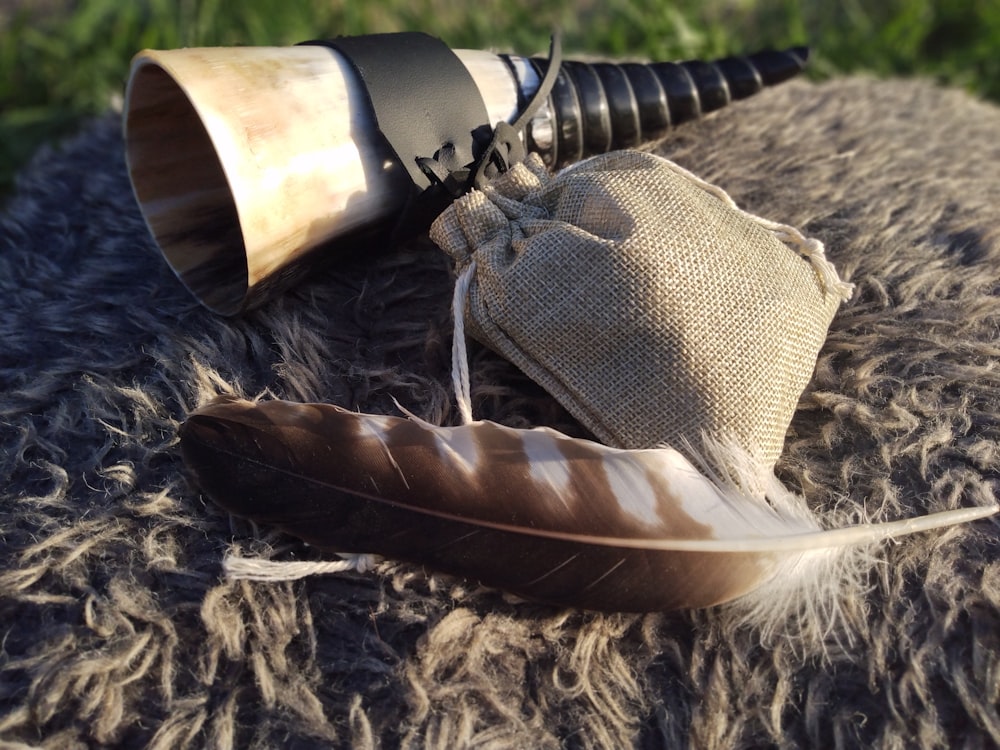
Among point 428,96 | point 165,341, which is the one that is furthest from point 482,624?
point 428,96

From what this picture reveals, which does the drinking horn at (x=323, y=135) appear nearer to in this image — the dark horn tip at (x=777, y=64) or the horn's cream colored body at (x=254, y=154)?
the horn's cream colored body at (x=254, y=154)

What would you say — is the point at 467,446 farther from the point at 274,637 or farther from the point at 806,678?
the point at 806,678

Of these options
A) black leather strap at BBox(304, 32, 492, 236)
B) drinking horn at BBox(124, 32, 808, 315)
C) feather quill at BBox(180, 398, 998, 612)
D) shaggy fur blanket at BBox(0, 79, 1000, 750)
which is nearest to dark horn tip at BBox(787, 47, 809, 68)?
drinking horn at BBox(124, 32, 808, 315)

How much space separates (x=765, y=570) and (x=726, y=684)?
0.45 feet

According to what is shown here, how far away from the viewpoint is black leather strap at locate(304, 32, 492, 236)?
1.22 metres

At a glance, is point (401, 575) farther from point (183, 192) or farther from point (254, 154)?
point (183, 192)

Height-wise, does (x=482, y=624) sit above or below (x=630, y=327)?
below

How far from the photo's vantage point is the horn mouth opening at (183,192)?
1344 millimetres

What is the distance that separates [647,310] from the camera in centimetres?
107

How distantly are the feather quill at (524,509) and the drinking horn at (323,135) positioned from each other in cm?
33

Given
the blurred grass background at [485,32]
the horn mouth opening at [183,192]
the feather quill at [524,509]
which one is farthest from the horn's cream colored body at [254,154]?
the blurred grass background at [485,32]

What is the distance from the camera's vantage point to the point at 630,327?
1.07 metres

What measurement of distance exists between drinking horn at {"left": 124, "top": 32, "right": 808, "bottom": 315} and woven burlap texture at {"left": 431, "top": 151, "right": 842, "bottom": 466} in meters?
0.14

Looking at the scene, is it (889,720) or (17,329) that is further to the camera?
(17,329)
